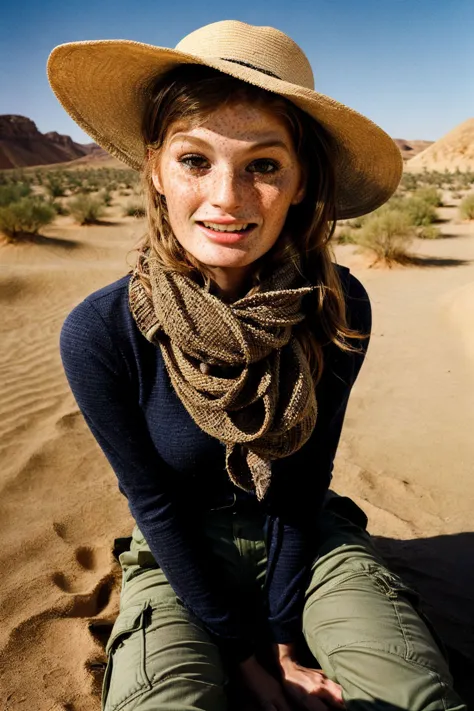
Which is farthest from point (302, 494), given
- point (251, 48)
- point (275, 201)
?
point (251, 48)

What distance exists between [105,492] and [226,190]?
7.35 ft

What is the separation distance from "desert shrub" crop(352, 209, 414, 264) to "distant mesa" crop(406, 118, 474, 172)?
38.1m

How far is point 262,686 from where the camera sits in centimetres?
170

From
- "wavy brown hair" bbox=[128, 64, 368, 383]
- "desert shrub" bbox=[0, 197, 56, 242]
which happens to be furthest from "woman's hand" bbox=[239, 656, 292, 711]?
"desert shrub" bbox=[0, 197, 56, 242]

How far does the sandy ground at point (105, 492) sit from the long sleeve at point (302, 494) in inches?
28.4

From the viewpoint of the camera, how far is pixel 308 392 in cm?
158

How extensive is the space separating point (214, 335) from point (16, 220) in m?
10.7

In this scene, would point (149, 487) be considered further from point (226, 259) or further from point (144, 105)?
point (144, 105)

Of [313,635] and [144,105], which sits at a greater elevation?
[144,105]

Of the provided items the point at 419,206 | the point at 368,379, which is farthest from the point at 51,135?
the point at 368,379

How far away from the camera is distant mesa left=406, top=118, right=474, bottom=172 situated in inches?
1773

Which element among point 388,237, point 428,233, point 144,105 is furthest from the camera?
point 428,233

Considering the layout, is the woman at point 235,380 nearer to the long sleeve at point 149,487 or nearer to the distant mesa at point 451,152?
the long sleeve at point 149,487

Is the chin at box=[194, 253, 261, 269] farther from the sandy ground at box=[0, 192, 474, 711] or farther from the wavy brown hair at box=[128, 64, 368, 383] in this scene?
the sandy ground at box=[0, 192, 474, 711]
